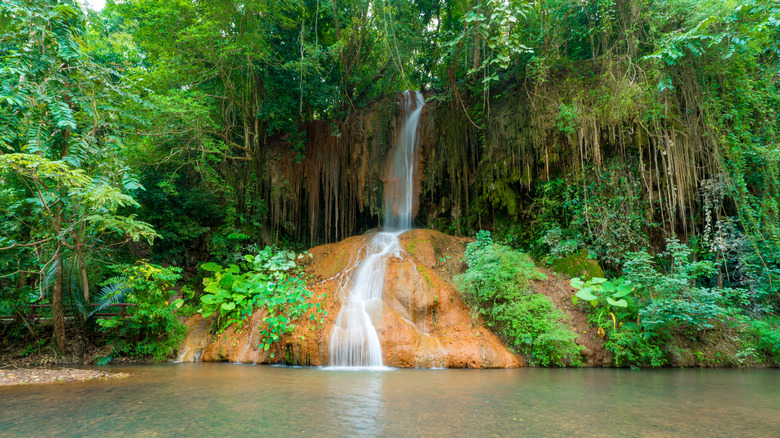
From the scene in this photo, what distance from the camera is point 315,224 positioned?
539 inches

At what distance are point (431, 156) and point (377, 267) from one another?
5.18 meters

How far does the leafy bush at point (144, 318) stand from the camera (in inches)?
314

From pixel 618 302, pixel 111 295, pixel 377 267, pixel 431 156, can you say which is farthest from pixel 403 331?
pixel 431 156

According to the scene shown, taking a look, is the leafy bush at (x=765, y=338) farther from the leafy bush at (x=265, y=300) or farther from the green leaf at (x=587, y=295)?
the leafy bush at (x=265, y=300)

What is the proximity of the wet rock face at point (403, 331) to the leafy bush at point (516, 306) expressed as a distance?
1.02 feet

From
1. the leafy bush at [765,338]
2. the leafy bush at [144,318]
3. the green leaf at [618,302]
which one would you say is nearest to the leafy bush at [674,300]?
the green leaf at [618,302]

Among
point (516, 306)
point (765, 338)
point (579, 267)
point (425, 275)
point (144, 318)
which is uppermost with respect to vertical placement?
point (579, 267)

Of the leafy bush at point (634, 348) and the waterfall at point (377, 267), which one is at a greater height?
the waterfall at point (377, 267)

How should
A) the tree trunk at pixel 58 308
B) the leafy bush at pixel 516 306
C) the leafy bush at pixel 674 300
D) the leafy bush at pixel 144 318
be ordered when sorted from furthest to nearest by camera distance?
the leafy bush at pixel 144 318, the tree trunk at pixel 58 308, the leafy bush at pixel 516 306, the leafy bush at pixel 674 300

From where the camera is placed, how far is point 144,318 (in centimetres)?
817

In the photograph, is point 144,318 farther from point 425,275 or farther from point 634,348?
point 634,348

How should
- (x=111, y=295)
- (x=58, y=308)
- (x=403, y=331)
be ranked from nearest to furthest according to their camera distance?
(x=403, y=331)
(x=58, y=308)
(x=111, y=295)

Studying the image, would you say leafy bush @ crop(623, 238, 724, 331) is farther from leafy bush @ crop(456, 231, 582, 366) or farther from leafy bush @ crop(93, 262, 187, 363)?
leafy bush @ crop(93, 262, 187, 363)

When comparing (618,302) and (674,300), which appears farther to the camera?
(618,302)
